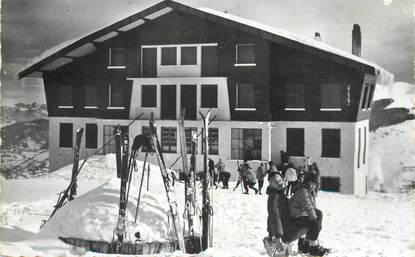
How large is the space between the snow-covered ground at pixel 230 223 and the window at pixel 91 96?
1086 millimetres

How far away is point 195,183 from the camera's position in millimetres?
6293

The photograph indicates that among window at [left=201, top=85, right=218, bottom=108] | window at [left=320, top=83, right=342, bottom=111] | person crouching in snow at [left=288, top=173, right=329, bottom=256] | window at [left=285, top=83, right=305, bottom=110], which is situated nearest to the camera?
person crouching in snow at [left=288, top=173, right=329, bottom=256]

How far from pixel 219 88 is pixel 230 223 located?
186 cm

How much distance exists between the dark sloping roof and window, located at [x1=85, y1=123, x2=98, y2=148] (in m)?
1.02

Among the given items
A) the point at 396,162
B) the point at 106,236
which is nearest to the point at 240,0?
the point at 396,162

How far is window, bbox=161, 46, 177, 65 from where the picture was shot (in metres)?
6.61

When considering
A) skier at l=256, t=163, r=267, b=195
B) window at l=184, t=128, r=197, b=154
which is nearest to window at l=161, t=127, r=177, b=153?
window at l=184, t=128, r=197, b=154

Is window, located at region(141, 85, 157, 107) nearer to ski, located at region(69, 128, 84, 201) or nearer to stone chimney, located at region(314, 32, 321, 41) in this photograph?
ski, located at region(69, 128, 84, 201)

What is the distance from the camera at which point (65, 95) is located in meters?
6.79

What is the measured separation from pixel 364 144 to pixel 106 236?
359cm

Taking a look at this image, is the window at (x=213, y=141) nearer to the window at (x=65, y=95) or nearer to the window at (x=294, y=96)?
the window at (x=294, y=96)

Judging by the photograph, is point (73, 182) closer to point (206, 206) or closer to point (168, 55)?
point (206, 206)

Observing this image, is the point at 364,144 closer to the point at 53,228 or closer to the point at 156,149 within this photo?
the point at 156,149

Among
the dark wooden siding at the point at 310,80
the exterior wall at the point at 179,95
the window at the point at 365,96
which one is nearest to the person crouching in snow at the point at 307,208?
the dark wooden siding at the point at 310,80
